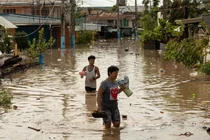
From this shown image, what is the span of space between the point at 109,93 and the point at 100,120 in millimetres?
1621

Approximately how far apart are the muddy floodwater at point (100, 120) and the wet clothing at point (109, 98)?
1.26ft

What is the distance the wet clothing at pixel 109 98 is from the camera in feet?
33.2

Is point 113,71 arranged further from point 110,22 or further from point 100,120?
point 110,22

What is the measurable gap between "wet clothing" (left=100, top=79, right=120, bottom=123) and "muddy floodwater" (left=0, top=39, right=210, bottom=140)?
0.38 meters

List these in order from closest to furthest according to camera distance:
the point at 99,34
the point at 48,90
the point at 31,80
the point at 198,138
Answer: the point at 198,138 → the point at 48,90 → the point at 31,80 → the point at 99,34

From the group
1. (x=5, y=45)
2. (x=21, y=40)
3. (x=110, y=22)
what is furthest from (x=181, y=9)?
(x=110, y=22)

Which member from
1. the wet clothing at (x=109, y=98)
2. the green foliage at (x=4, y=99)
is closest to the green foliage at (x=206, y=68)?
the green foliage at (x=4, y=99)

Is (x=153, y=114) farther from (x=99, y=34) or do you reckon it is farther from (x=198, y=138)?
(x=99, y=34)

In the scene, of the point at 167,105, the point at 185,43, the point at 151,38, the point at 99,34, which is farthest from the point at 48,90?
the point at 99,34

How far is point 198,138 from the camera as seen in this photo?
9.59 meters

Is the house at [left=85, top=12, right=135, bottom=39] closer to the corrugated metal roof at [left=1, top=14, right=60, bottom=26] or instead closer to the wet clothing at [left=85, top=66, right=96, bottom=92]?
the corrugated metal roof at [left=1, top=14, right=60, bottom=26]

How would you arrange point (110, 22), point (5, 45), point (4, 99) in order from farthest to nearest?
point (110, 22) < point (5, 45) < point (4, 99)

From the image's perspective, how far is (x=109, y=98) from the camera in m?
10.2

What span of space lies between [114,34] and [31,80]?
216 ft
